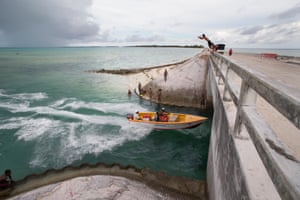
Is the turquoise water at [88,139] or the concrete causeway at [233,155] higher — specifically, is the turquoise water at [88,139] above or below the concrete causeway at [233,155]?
below

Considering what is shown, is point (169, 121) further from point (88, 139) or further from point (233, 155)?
point (233, 155)

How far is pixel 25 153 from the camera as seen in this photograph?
11.8 metres

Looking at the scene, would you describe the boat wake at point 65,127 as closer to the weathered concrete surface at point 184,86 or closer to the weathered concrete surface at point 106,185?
the weathered concrete surface at point 106,185

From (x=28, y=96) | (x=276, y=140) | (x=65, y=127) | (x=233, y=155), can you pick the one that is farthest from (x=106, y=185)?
(x=28, y=96)

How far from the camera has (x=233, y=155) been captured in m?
2.87

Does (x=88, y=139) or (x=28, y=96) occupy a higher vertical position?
(x=28, y=96)

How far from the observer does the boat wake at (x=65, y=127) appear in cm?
1194

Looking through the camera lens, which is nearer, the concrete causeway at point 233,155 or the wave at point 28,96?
the concrete causeway at point 233,155

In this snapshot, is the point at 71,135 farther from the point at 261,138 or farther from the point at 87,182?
the point at 261,138

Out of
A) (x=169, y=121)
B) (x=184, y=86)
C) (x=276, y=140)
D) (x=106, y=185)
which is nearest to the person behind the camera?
(x=276, y=140)

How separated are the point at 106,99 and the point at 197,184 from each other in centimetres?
1881

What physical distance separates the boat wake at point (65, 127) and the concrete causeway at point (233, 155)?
9.55ft

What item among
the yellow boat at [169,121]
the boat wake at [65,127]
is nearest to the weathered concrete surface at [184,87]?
the boat wake at [65,127]

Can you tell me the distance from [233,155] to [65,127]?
15778 mm
